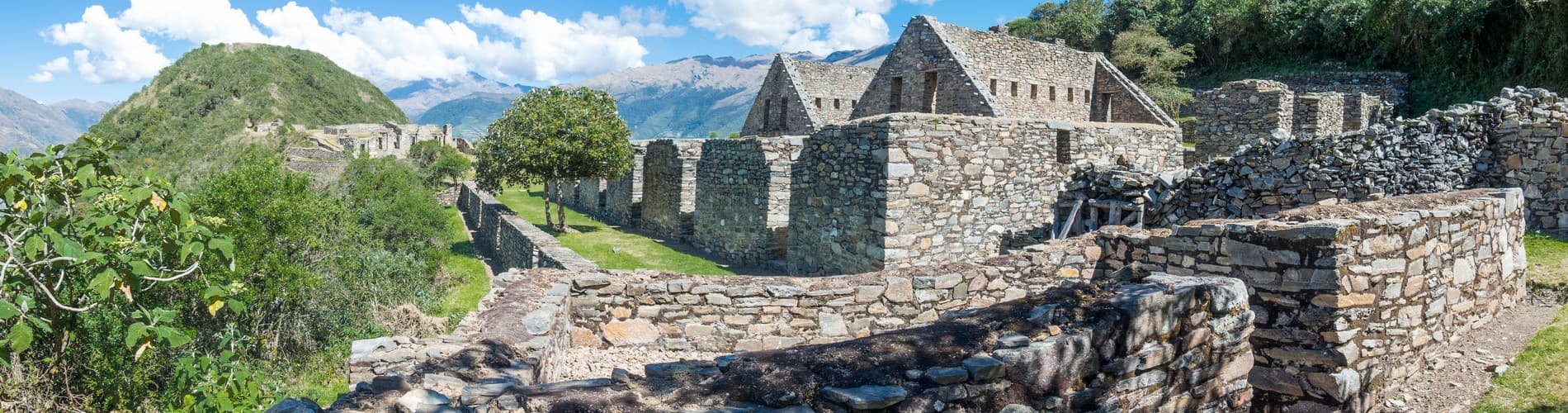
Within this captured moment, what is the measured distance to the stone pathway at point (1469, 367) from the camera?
548 cm

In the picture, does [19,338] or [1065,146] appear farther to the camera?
[1065,146]

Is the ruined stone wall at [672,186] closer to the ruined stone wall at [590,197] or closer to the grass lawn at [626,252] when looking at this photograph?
the grass lawn at [626,252]

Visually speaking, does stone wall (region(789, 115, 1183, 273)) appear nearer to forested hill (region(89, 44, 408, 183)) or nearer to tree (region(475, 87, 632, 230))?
tree (region(475, 87, 632, 230))

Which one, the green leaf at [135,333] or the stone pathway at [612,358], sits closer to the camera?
the green leaf at [135,333]

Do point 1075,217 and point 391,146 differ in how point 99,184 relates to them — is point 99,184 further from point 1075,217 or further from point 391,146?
point 391,146

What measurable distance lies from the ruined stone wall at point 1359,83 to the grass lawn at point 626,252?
21.9 metres

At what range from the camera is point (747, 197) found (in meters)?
17.0

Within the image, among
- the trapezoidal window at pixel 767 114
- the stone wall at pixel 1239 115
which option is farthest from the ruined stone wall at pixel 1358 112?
the trapezoidal window at pixel 767 114

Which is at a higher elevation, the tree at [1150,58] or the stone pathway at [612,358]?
the tree at [1150,58]

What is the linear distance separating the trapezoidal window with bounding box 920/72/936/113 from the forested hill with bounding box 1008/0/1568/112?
1479 cm

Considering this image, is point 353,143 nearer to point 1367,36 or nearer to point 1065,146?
point 1065,146

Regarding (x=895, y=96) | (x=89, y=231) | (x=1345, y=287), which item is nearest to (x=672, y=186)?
(x=895, y=96)

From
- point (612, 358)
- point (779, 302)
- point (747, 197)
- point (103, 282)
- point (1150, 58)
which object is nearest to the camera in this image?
point (103, 282)

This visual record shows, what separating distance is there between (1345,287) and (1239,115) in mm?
13374
